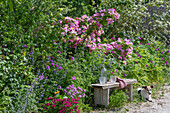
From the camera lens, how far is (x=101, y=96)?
418 cm

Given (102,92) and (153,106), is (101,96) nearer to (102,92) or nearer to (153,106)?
(102,92)

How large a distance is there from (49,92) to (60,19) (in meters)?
1.88

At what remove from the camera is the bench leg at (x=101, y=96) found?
13.5ft

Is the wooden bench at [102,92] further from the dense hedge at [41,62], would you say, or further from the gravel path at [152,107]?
the gravel path at [152,107]

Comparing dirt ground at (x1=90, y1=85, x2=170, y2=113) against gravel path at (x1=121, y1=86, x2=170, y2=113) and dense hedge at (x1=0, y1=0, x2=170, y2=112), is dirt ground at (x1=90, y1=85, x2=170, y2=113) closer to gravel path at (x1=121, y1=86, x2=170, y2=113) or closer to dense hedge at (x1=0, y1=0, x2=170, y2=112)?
gravel path at (x1=121, y1=86, x2=170, y2=113)

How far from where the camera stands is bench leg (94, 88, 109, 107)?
4.11 metres

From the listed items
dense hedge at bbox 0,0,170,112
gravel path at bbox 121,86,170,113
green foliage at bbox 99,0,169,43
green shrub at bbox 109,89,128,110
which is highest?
green foliage at bbox 99,0,169,43

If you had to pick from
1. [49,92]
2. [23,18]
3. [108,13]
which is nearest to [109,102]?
[49,92]

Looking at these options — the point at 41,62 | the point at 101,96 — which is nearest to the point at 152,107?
the point at 101,96

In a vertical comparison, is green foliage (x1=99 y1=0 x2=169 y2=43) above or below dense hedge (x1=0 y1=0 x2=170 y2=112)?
above

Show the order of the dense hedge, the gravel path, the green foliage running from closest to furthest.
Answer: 1. the dense hedge
2. the gravel path
3. the green foliage

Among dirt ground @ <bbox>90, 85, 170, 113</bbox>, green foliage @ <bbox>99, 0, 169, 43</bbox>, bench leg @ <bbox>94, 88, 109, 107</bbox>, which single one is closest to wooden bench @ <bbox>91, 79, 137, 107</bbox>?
bench leg @ <bbox>94, 88, 109, 107</bbox>

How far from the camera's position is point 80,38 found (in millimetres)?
5078

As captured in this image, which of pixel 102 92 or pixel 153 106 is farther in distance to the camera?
pixel 153 106
